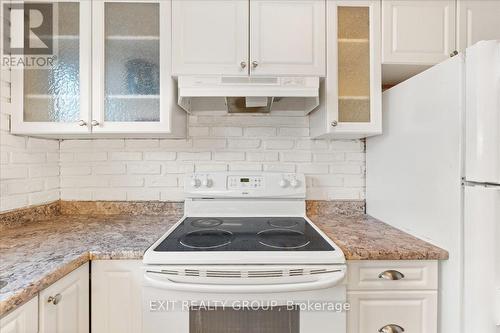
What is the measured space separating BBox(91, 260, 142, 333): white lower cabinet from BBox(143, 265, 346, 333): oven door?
0.27 feet

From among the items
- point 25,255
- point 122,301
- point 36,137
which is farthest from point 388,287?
point 36,137

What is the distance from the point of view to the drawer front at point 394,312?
1152mm

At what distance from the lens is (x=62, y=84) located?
4.83ft

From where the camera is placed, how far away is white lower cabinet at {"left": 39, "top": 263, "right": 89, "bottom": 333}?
92cm

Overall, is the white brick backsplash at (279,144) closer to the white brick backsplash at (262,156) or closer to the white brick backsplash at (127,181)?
the white brick backsplash at (262,156)

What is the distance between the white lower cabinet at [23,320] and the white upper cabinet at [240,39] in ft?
3.71

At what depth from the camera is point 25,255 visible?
1063 millimetres

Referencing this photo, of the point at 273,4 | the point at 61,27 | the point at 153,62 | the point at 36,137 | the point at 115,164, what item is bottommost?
the point at 115,164

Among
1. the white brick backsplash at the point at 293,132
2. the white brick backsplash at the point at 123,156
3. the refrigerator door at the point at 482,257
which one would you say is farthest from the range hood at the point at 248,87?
the refrigerator door at the point at 482,257

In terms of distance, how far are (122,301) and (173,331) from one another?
9.9 inches

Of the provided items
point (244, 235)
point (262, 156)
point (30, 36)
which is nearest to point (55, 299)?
point (244, 235)

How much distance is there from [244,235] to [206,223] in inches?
12.3

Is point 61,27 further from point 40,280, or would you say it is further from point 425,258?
point 425,258

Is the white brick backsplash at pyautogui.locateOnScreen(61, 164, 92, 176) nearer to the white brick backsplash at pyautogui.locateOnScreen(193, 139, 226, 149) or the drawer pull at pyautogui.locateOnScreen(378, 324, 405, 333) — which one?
the white brick backsplash at pyautogui.locateOnScreen(193, 139, 226, 149)
